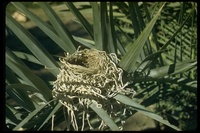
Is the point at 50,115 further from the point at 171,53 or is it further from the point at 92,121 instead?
the point at 171,53

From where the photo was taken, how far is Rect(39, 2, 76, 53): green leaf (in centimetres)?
122

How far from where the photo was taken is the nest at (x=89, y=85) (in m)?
1.15

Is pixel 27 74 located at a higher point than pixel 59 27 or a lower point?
lower

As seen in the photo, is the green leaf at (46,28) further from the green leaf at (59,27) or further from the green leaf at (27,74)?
the green leaf at (27,74)

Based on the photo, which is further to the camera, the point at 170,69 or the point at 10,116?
the point at 170,69

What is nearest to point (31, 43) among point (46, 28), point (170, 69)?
point (46, 28)

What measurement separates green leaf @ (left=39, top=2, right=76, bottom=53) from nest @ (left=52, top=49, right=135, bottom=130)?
5cm

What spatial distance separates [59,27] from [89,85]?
0.20 m

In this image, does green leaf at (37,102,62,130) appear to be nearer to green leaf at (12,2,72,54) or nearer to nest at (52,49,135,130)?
nest at (52,49,135,130)

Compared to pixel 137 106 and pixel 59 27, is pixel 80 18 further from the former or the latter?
pixel 137 106

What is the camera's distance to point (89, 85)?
1.16 metres

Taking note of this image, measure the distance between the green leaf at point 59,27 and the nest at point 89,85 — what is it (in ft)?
0.17

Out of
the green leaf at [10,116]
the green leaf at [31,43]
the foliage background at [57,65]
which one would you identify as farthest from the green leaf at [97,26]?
the green leaf at [10,116]

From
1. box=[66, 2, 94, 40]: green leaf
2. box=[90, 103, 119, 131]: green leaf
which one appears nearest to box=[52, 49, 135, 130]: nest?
box=[90, 103, 119, 131]: green leaf
